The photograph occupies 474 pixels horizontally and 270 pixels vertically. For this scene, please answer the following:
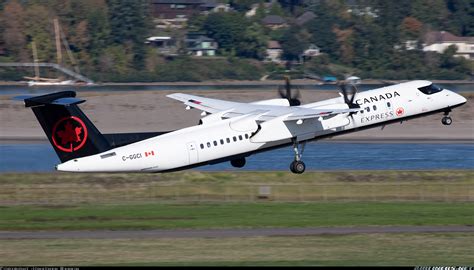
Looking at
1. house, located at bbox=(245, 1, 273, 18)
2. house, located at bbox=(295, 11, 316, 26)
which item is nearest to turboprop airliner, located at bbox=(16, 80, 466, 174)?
house, located at bbox=(295, 11, 316, 26)

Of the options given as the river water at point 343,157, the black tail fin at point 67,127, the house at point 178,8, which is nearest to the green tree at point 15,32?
the house at point 178,8

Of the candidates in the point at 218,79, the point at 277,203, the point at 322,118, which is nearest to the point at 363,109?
the point at 322,118

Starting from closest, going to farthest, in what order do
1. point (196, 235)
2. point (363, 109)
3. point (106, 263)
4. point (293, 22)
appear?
point (106, 263) → point (196, 235) → point (363, 109) → point (293, 22)

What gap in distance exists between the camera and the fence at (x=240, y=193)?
48656mm

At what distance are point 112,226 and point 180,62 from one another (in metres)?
102

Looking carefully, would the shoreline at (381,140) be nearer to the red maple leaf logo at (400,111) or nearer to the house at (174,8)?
the red maple leaf logo at (400,111)

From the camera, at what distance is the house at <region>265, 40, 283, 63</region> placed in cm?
15062

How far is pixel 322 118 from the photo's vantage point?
4997 centimetres

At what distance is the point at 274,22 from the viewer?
561ft

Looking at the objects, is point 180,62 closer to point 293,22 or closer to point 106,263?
point 293,22

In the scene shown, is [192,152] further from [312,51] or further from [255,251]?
[312,51]

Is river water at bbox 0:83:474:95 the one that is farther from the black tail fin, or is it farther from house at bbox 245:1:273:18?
the black tail fin

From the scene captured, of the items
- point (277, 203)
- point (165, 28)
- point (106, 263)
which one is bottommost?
point (165, 28)

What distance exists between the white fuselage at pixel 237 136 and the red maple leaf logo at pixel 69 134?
950 mm
